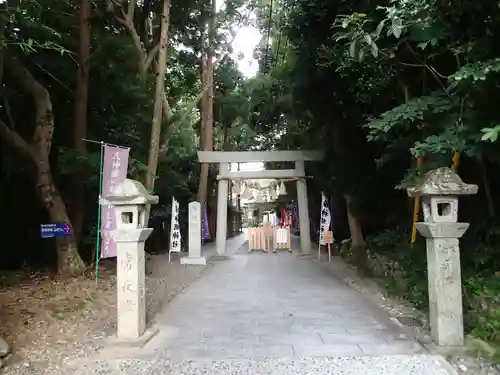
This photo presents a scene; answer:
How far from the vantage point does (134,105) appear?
36.0ft

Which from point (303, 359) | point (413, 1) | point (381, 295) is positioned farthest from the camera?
point (381, 295)

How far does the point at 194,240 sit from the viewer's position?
1455 centimetres

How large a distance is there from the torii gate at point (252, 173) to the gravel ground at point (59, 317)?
685 centimetres

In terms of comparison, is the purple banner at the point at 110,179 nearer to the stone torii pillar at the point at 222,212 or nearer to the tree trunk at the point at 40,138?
the tree trunk at the point at 40,138

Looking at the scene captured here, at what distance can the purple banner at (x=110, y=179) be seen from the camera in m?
8.23

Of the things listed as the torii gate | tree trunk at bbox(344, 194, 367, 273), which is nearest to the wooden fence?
the torii gate

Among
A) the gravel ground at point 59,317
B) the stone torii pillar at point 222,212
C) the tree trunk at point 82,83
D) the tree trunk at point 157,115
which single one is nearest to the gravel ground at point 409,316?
the gravel ground at point 59,317

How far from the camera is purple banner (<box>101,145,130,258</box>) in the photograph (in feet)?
27.0

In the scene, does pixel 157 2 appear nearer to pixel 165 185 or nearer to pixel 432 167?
pixel 165 185

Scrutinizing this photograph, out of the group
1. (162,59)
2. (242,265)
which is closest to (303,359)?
(162,59)

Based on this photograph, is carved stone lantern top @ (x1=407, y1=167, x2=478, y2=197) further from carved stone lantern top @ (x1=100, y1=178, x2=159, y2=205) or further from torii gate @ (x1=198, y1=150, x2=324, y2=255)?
torii gate @ (x1=198, y1=150, x2=324, y2=255)

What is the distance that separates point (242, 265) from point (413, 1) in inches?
421

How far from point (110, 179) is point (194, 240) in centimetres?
651

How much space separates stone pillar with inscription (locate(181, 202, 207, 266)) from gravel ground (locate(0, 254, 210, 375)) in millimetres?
4027
